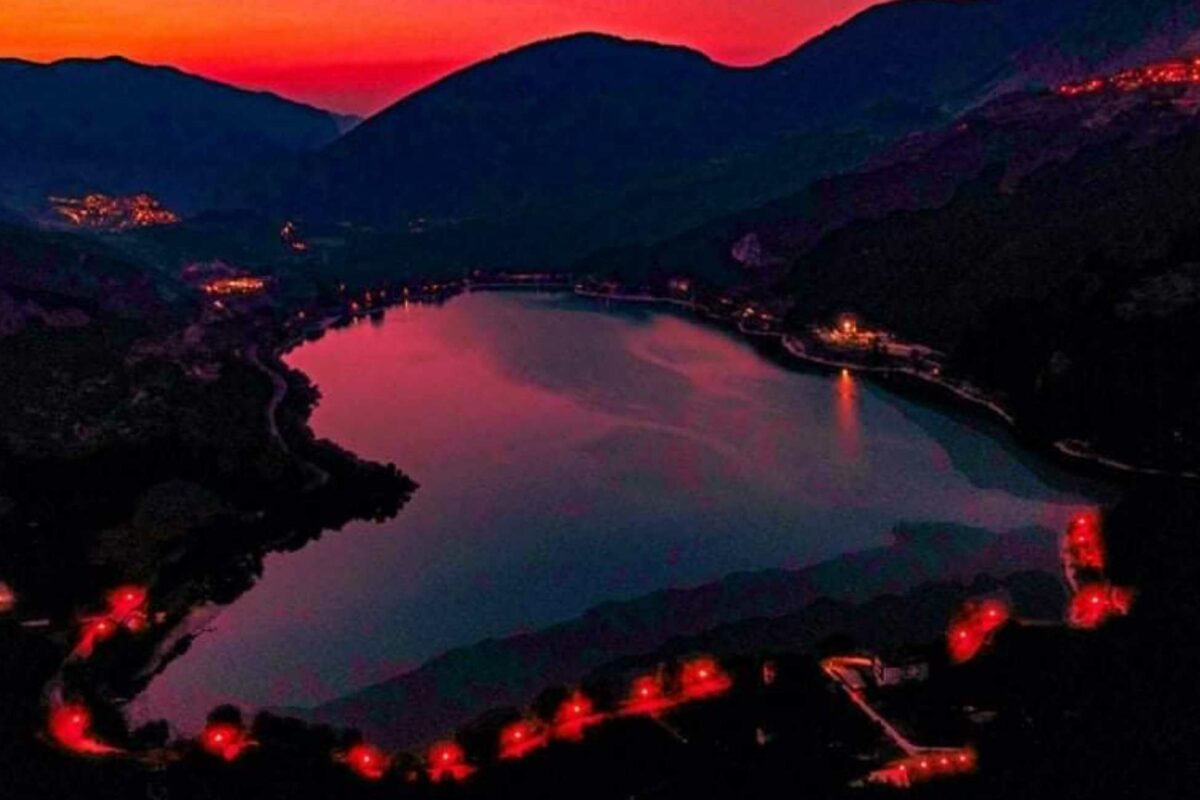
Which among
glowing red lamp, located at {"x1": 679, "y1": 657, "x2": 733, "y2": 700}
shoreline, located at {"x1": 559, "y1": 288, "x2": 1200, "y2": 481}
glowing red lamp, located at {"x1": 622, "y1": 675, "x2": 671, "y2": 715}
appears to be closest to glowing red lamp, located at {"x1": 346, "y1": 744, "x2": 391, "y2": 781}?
glowing red lamp, located at {"x1": 622, "y1": 675, "x2": 671, "y2": 715}

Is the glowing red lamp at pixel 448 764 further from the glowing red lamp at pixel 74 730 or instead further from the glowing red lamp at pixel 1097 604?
the glowing red lamp at pixel 1097 604

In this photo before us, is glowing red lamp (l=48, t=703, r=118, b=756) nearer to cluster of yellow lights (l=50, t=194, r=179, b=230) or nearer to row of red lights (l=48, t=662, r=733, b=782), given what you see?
row of red lights (l=48, t=662, r=733, b=782)

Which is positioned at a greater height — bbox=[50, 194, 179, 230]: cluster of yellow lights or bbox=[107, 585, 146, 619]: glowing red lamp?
bbox=[50, 194, 179, 230]: cluster of yellow lights

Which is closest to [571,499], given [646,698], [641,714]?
[646,698]

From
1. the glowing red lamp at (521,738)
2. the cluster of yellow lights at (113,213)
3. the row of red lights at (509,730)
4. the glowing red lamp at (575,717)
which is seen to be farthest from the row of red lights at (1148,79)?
the cluster of yellow lights at (113,213)

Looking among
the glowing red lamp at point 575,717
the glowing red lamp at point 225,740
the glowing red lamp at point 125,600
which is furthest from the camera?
the glowing red lamp at point 125,600

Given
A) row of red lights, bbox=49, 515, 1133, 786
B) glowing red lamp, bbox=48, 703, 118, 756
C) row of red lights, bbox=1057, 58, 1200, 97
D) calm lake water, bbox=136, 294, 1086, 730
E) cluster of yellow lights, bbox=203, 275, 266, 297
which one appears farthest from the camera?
cluster of yellow lights, bbox=203, 275, 266, 297

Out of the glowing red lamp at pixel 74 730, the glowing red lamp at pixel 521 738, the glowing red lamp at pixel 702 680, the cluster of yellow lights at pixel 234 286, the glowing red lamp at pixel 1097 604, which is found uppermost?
the glowing red lamp at pixel 1097 604

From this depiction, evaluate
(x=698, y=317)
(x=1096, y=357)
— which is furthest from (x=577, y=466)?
(x=698, y=317)

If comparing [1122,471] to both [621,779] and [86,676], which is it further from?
[86,676]

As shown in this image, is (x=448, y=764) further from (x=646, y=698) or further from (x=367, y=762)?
(x=646, y=698)
